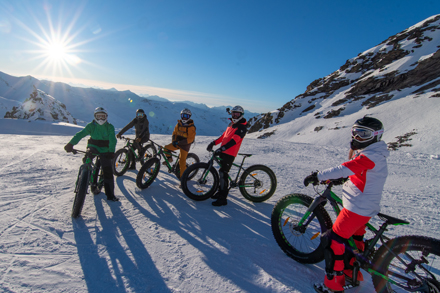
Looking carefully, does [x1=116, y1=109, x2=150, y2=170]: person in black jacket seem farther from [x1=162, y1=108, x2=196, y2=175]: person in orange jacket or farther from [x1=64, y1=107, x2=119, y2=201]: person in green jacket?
[x1=64, y1=107, x2=119, y2=201]: person in green jacket

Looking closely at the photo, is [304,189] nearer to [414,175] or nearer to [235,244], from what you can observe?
[235,244]

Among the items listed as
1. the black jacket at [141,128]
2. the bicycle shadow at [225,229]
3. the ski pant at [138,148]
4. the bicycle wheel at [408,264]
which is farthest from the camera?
the black jacket at [141,128]

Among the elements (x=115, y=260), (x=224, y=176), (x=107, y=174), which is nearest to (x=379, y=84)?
(x=224, y=176)

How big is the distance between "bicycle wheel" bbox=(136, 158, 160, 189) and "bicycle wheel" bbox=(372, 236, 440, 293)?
16.1 feet

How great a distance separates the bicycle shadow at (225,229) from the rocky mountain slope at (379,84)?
2611cm

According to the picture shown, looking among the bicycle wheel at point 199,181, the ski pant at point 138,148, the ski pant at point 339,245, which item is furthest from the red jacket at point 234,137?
the ski pant at point 138,148

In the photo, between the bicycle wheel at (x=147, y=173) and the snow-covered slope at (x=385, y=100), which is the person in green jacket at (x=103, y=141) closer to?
the bicycle wheel at (x=147, y=173)

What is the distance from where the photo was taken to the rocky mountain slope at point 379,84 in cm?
2805

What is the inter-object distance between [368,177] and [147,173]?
16.3 feet

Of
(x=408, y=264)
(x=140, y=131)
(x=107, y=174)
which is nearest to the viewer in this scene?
(x=408, y=264)

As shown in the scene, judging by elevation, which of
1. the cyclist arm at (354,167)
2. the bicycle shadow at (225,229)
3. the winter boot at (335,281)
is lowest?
the bicycle shadow at (225,229)

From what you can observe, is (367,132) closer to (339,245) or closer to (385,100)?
(339,245)

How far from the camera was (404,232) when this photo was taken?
12.1 ft

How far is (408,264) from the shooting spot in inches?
84.5
